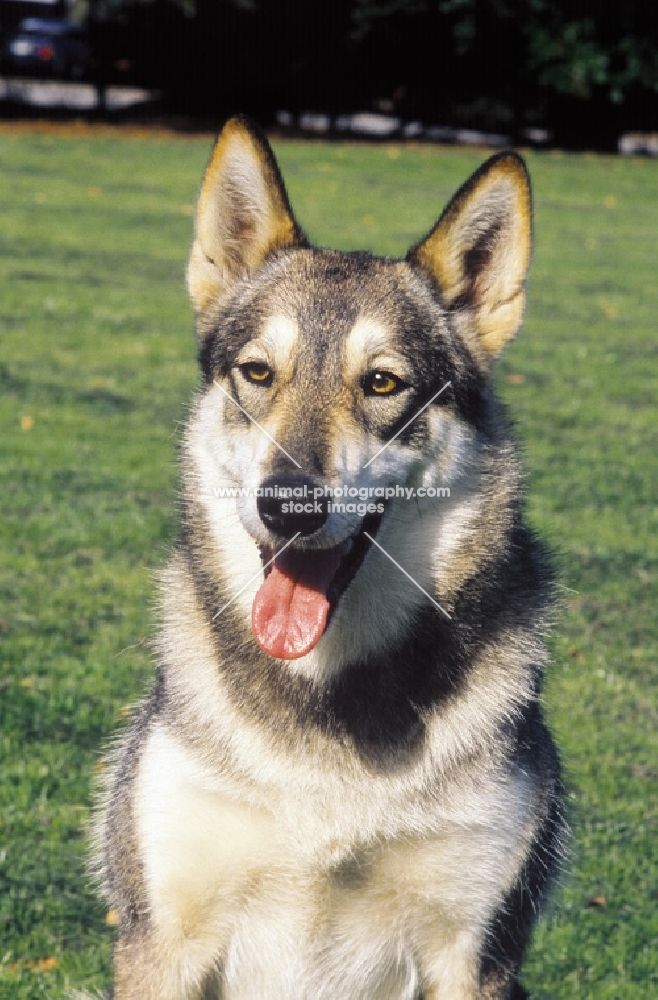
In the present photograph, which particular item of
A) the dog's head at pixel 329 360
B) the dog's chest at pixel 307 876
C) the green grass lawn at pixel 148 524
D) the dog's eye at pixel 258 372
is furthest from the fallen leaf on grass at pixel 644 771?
the dog's eye at pixel 258 372

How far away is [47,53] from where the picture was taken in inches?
1425

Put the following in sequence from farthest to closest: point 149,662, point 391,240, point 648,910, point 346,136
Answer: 1. point 346,136
2. point 391,240
3. point 149,662
4. point 648,910

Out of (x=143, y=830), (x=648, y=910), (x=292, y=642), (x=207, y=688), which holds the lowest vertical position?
(x=648, y=910)

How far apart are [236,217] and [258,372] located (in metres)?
0.61

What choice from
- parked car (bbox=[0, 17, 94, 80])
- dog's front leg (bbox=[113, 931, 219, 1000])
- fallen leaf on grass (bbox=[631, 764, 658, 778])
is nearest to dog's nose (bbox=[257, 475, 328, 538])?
dog's front leg (bbox=[113, 931, 219, 1000])

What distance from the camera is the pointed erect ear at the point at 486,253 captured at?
3.73 meters

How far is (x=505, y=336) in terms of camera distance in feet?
12.9

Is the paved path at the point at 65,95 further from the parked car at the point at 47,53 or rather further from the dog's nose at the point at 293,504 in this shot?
the dog's nose at the point at 293,504

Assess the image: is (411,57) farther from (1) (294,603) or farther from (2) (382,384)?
(1) (294,603)

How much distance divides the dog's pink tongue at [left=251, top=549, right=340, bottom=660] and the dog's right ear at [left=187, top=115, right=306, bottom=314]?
1.05 metres

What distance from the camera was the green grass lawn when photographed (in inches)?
181

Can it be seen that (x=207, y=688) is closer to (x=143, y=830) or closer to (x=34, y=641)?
(x=143, y=830)

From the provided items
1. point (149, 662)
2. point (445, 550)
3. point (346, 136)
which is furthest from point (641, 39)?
point (445, 550)

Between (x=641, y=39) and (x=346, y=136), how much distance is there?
6994 millimetres
